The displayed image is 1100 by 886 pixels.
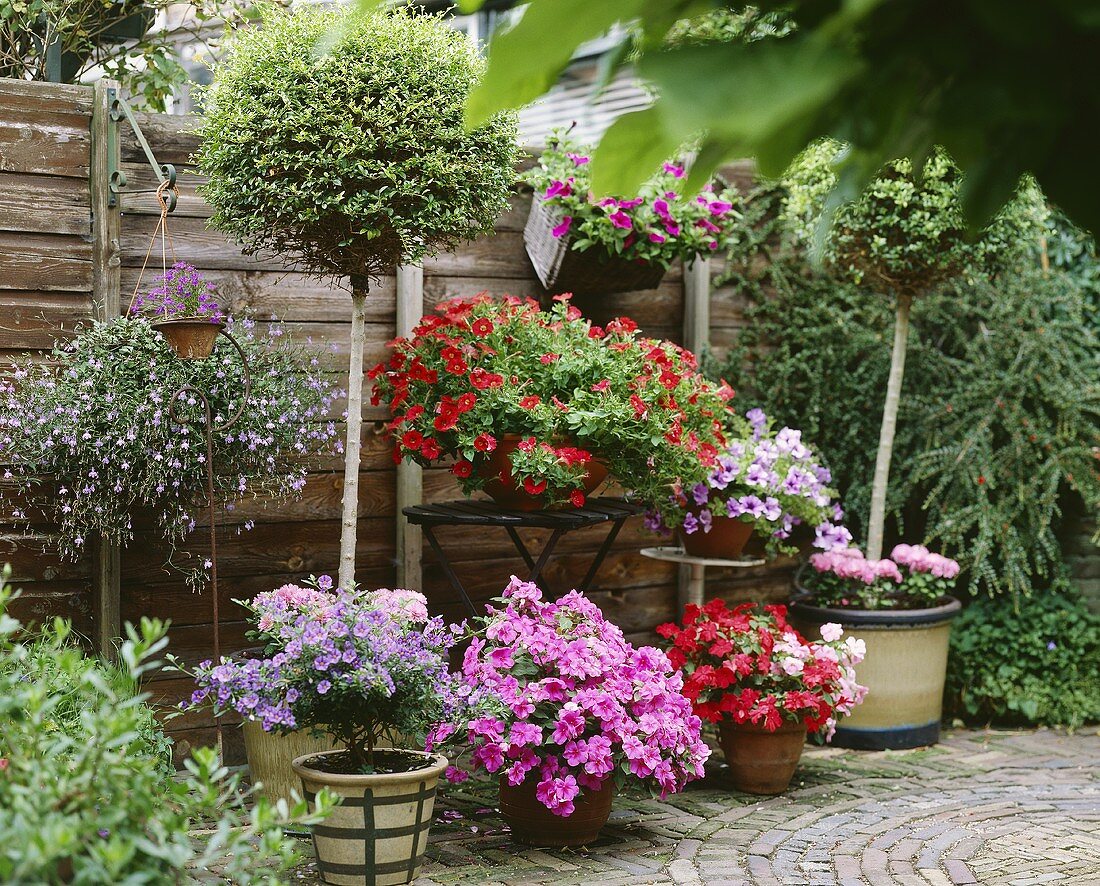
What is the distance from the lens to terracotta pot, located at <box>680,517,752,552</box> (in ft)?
14.4

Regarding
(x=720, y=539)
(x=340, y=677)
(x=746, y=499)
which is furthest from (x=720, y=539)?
(x=340, y=677)

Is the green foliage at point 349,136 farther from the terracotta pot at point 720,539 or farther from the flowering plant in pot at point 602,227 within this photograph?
the terracotta pot at point 720,539

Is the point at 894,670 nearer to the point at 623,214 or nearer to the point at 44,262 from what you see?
the point at 623,214

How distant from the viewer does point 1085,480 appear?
16.2 feet

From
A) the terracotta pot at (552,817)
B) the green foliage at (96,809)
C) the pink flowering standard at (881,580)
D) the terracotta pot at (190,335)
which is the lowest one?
the terracotta pot at (552,817)

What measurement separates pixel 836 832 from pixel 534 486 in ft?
4.64

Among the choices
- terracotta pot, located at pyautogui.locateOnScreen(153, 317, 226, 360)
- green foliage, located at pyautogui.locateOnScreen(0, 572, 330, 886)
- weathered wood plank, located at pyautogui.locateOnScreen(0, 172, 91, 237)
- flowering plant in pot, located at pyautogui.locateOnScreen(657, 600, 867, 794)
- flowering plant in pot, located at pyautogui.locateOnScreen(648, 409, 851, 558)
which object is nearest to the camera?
green foliage, located at pyautogui.locateOnScreen(0, 572, 330, 886)

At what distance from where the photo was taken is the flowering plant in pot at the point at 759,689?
12.8 ft

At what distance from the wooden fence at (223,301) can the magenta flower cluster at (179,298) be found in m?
0.14

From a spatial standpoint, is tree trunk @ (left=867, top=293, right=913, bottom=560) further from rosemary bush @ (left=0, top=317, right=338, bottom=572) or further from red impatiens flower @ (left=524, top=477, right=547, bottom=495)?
rosemary bush @ (left=0, top=317, right=338, bottom=572)

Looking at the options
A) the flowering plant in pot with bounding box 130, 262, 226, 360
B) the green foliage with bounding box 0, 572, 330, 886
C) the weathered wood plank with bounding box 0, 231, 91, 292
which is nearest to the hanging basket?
the flowering plant in pot with bounding box 130, 262, 226, 360

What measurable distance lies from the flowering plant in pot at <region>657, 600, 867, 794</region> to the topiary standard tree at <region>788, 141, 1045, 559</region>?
1.35 meters

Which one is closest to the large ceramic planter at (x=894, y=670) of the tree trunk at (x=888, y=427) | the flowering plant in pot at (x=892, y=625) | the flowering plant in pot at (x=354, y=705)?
the flowering plant in pot at (x=892, y=625)

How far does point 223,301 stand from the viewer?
3.92m
